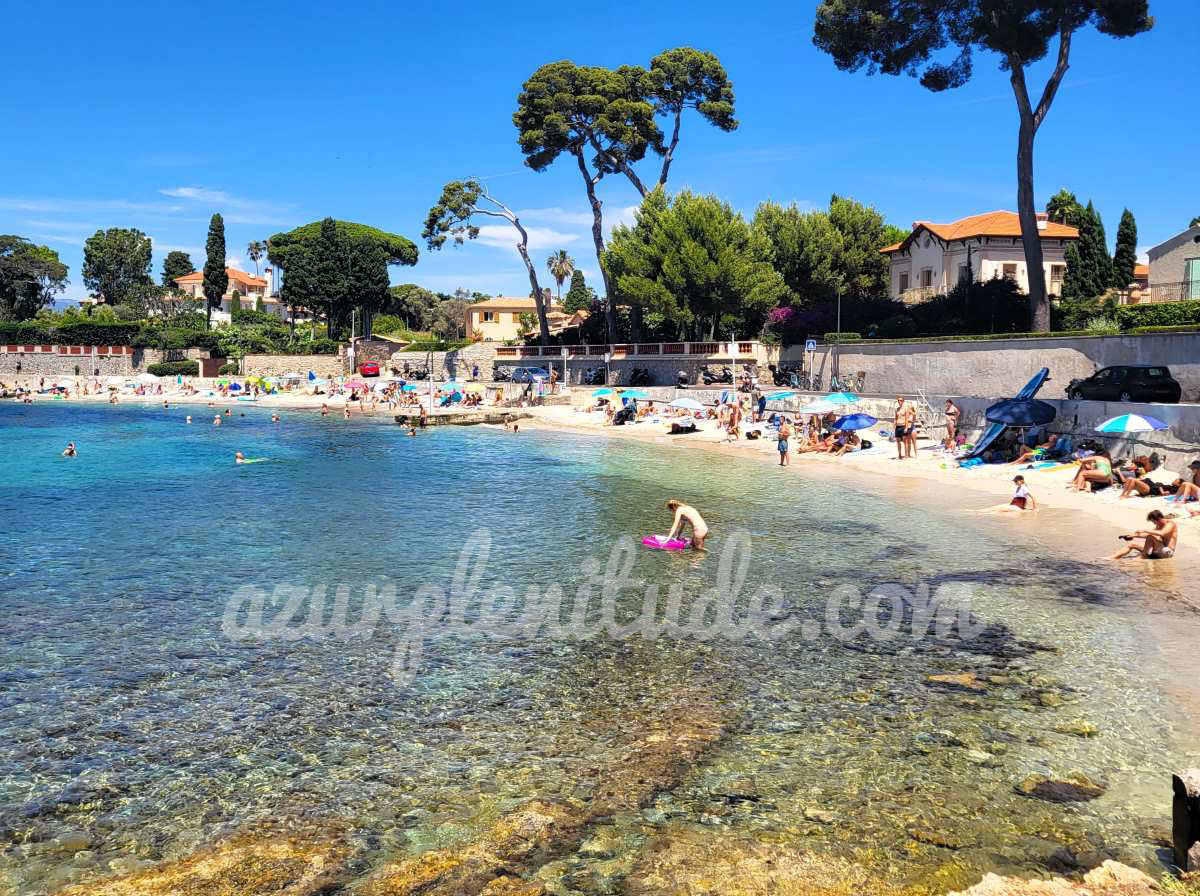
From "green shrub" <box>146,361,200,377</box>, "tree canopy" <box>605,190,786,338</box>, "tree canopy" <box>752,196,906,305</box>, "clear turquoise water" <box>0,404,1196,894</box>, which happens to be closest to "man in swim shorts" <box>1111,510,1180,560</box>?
"clear turquoise water" <box>0,404,1196,894</box>

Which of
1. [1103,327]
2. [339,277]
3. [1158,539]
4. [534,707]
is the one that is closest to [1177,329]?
[1103,327]

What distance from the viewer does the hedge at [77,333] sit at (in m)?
78.6

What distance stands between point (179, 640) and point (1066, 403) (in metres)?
23.1

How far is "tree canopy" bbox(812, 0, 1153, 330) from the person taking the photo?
34.1 meters

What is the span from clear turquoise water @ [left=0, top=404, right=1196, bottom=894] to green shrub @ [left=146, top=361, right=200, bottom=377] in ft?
202

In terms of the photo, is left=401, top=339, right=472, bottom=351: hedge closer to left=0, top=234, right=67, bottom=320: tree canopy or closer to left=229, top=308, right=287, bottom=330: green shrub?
left=229, top=308, right=287, bottom=330: green shrub

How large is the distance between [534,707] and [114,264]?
12232cm

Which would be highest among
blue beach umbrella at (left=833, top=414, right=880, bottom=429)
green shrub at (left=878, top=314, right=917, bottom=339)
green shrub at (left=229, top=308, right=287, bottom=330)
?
green shrub at (left=229, top=308, right=287, bottom=330)

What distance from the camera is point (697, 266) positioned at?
164 feet


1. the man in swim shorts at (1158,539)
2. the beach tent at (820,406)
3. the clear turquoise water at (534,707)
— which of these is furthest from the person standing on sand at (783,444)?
the man in swim shorts at (1158,539)

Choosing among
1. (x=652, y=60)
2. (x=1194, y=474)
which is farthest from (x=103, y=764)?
(x=652, y=60)

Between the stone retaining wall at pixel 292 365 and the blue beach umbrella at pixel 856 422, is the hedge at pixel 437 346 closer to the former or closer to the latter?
the stone retaining wall at pixel 292 365

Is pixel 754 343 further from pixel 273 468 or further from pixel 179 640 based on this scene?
pixel 179 640

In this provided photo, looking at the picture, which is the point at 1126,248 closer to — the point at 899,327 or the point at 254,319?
the point at 899,327
